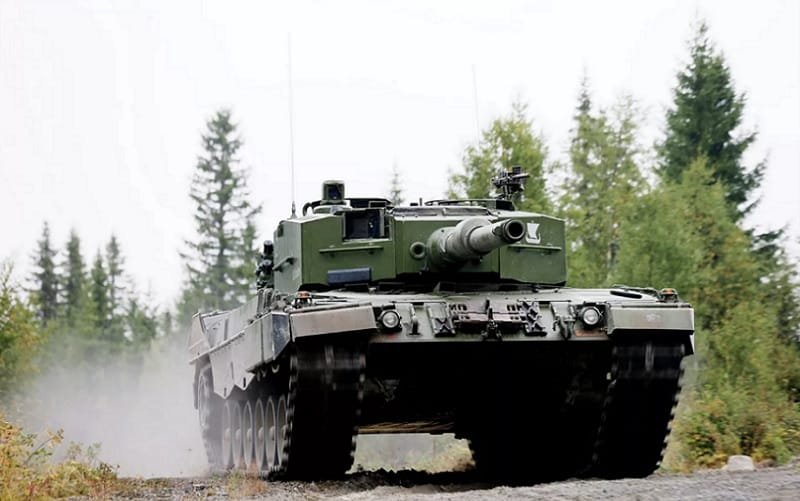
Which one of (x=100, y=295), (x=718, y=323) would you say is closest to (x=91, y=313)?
(x=100, y=295)

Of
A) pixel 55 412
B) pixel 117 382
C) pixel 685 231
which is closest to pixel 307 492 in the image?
pixel 685 231

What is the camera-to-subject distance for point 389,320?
14.0 meters

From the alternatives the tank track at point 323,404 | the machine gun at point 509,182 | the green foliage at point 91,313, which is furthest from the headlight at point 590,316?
the green foliage at point 91,313

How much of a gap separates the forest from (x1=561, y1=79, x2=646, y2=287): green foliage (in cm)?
6

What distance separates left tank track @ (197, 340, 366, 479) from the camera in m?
13.9

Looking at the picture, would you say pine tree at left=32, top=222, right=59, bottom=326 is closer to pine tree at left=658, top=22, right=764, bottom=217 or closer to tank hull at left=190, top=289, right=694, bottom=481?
pine tree at left=658, top=22, right=764, bottom=217

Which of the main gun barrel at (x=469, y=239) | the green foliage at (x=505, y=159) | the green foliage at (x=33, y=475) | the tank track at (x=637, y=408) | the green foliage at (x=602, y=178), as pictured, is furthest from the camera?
the green foliage at (x=602, y=178)

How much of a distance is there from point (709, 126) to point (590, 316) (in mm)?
24193

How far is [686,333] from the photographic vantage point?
48.0 ft

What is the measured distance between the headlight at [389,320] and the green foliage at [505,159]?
15077 millimetres

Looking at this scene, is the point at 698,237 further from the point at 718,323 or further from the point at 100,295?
the point at 100,295

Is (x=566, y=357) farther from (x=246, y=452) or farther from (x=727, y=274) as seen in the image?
(x=727, y=274)

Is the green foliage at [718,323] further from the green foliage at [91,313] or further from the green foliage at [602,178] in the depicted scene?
the green foliage at [91,313]

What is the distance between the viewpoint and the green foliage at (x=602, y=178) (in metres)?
36.8
